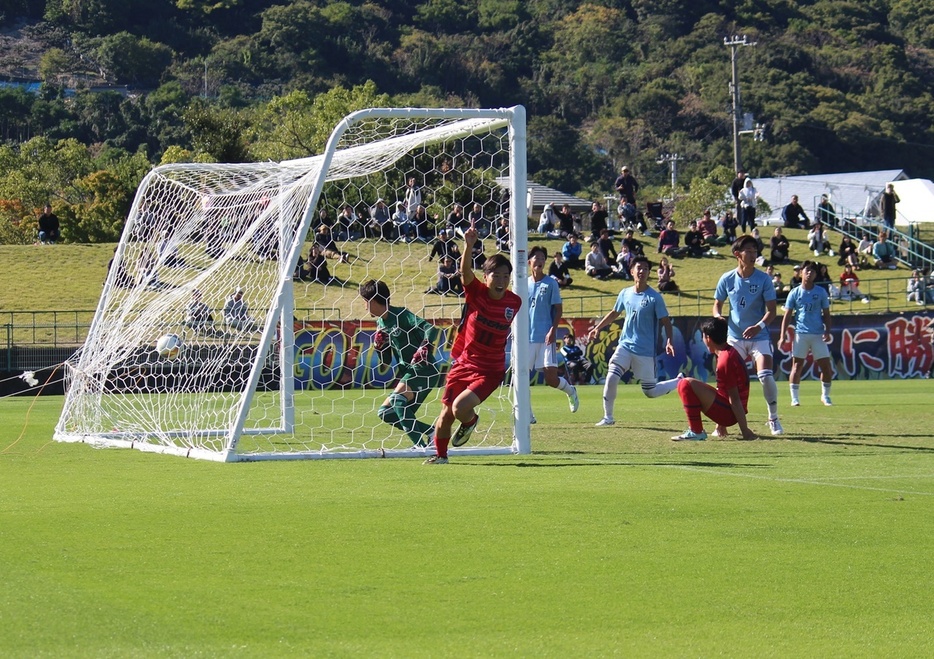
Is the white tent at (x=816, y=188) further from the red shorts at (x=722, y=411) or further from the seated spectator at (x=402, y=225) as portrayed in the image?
the red shorts at (x=722, y=411)

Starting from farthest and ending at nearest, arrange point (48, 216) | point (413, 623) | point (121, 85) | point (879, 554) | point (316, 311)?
point (121, 85) < point (48, 216) < point (316, 311) < point (879, 554) < point (413, 623)

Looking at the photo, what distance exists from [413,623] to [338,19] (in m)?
138

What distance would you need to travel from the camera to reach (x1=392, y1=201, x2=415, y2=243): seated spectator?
19.3 metres

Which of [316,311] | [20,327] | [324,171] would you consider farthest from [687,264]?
[324,171]

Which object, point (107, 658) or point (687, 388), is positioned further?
point (687, 388)

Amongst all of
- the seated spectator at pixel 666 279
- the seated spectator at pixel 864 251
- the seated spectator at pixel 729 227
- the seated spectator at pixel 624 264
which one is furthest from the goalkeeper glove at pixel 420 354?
the seated spectator at pixel 729 227

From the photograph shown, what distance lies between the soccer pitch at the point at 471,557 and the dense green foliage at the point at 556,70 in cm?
10185

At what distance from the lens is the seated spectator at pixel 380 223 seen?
18817 mm

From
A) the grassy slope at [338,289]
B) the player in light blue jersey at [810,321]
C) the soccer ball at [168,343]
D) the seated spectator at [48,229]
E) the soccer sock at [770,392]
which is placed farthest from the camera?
the seated spectator at [48,229]

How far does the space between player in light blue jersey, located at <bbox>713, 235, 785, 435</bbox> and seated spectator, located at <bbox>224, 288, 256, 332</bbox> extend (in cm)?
586

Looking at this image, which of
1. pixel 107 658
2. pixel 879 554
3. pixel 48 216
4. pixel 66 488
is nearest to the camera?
pixel 107 658

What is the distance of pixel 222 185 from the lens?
16266mm

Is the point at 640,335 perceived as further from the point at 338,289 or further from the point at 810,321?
the point at 338,289

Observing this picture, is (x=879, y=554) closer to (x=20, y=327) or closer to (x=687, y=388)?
(x=687, y=388)
